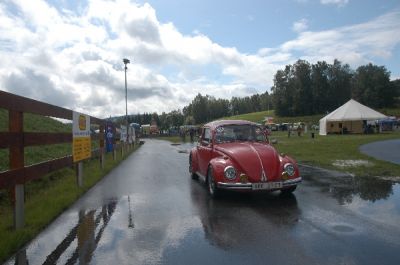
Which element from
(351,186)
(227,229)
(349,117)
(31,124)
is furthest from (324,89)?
(227,229)

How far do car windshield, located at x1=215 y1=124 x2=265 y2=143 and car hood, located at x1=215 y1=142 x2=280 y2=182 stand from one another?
3.12 ft

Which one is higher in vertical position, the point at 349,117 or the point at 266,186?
the point at 349,117

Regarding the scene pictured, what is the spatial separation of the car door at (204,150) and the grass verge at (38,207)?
3002 millimetres

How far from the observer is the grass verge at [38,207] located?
213 inches

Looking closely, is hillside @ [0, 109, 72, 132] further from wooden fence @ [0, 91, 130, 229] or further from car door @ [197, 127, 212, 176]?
wooden fence @ [0, 91, 130, 229]

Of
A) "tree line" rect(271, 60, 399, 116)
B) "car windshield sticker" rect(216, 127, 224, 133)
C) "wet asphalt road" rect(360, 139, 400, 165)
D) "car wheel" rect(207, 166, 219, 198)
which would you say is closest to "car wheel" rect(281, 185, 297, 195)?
"car wheel" rect(207, 166, 219, 198)

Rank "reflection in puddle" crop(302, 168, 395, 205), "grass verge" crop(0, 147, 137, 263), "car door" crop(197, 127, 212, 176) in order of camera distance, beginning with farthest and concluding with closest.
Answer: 1. "car door" crop(197, 127, 212, 176)
2. "reflection in puddle" crop(302, 168, 395, 205)
3. "grass verge" crop(0, 147, 137, 263)

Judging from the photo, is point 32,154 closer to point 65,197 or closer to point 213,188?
point 65,197

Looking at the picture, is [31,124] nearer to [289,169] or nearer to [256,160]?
[256,160]

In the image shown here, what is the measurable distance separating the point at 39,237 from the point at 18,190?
2.65ft

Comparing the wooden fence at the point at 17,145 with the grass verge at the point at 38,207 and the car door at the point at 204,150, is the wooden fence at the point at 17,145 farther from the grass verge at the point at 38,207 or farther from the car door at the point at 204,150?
the car door at the point at 204,150

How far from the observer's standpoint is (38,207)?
7715mm

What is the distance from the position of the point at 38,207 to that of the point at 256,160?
4.36 metres

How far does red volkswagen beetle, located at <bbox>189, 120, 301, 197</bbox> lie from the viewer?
27.0 ft
